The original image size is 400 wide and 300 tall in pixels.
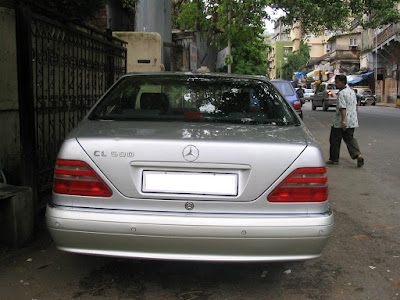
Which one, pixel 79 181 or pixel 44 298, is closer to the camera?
pixel 79 181

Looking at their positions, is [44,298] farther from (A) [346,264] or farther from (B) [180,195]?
(A) [346,264]

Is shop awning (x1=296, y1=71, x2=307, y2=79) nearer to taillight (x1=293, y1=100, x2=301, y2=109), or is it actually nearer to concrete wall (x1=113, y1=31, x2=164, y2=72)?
taillight (x1=293, y1=100, x2=301, y2=109)

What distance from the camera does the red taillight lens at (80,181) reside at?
2.60m

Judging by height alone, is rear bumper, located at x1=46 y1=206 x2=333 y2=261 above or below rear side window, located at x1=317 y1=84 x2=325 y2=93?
below

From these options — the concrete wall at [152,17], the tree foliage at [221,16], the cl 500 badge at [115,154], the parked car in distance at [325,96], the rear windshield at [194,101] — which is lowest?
the cl 500 badge at [115,154]

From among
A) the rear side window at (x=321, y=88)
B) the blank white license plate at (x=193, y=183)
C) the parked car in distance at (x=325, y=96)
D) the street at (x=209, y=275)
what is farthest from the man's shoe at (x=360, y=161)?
the rear side window at (x=321, y=88)

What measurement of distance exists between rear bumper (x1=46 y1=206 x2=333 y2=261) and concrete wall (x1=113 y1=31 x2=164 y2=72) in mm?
5638

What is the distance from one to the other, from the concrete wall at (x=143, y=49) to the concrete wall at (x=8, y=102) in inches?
143

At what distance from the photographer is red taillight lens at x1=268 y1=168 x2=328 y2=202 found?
103 inches

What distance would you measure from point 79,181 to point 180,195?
0.65 m

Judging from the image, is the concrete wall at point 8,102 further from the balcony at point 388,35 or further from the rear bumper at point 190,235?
the balcony at point 388,35

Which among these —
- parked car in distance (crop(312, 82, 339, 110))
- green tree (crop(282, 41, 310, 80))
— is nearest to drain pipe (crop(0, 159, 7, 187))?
parked car in distance (crop(312, 82, 339, 110))

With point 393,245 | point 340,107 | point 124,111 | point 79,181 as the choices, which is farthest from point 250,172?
point 340,107

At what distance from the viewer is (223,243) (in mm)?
2527
